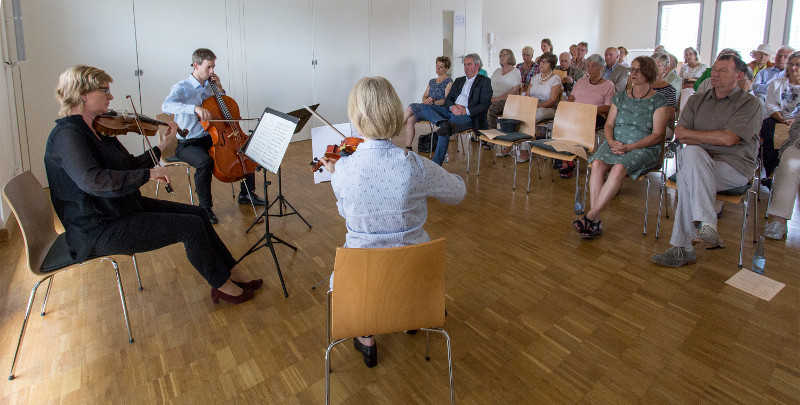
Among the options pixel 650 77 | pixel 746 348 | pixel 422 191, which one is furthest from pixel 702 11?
pixel 422 191

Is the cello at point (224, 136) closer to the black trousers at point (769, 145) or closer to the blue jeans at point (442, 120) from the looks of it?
the blue jeans at point (442, 120)

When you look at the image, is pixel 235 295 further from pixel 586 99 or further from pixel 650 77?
pixel 586 99

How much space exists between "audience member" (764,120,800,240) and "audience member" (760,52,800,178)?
3.17ft

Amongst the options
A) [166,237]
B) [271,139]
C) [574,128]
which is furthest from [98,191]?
[574,128]

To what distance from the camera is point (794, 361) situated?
221 cm

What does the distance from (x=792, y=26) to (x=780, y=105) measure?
22.5ft

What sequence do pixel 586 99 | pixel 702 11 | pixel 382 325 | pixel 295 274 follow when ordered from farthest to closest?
pixel 702 11 < pixel 586 99 < pixel 295 274 < pixel 382 325

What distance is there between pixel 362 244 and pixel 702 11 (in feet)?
39.3

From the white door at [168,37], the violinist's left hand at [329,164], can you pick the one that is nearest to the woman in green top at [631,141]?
the violinist's left hand at [329,164]

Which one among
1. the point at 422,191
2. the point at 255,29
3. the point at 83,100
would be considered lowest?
the point at 422,191

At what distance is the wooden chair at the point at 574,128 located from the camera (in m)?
4.30

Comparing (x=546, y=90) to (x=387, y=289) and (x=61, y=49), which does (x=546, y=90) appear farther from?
(x=61, y=49)

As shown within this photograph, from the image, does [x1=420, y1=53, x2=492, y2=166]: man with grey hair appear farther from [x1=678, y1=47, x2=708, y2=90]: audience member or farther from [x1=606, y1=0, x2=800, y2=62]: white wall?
[x1=606, y1=0, x2=800, y2=62]: white wall

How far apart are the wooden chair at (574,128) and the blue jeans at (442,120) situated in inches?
42.2
